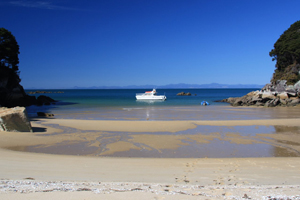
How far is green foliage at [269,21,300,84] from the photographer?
46.6 metres

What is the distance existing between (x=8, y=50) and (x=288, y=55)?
5903 cm

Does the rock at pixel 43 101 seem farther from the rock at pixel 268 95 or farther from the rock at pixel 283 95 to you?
the rock at pixel 283 95

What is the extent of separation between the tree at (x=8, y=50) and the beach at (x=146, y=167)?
127ft

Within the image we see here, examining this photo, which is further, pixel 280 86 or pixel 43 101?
pixel 43 101

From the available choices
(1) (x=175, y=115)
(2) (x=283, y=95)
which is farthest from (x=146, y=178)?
(2) (x=283, y=95)

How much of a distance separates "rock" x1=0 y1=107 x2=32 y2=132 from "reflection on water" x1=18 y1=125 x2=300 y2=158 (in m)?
2.92

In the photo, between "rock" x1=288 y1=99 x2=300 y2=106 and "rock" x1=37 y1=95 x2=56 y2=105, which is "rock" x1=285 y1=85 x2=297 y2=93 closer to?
"rock" x1=288 y1=99 x2=300 y2=106

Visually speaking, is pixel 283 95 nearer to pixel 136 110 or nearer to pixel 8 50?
pixel 136 110

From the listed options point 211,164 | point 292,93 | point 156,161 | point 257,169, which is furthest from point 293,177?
point 292,93

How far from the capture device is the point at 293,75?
146 ft

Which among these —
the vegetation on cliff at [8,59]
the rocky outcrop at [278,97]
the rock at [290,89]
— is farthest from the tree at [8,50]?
the rock at [290,89]

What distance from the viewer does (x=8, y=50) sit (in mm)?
43781

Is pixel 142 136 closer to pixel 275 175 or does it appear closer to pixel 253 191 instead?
pixel 275 175

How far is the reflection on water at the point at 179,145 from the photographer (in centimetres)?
987
